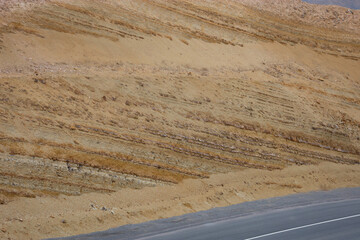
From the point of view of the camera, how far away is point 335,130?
64.0 feet

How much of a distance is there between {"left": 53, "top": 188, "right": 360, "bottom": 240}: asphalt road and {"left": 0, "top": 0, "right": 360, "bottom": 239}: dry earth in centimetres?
57

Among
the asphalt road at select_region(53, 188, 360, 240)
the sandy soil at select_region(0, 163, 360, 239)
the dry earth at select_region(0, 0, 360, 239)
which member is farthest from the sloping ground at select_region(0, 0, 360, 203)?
the asphalt road at select_region(53, 188, 360, 240)

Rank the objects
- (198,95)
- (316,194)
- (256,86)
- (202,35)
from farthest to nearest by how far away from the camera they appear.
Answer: (202,35) → (256,86) → (198,95) → (316,194)

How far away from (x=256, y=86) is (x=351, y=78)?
6.14m

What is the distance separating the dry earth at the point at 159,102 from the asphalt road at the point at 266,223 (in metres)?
0.57

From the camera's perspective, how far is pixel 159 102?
17.5m

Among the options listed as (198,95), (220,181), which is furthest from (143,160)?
(198,95)

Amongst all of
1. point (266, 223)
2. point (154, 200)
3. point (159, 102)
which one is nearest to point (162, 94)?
point (159, 102)

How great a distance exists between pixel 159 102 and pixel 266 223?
239 inches

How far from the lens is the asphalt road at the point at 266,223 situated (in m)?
13.1

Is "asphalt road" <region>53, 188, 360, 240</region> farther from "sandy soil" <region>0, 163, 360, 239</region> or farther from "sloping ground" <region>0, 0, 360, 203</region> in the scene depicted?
"sloping ground" <region>0, 0, 360, 203</region>

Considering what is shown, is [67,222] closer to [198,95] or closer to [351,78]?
[198,95]

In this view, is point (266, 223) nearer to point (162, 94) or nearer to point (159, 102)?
point (159, 102)

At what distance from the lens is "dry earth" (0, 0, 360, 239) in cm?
1410
